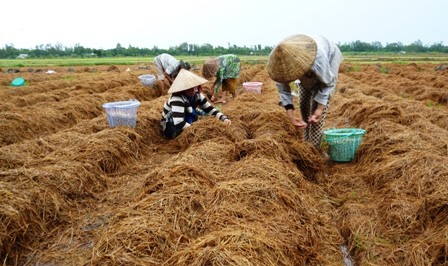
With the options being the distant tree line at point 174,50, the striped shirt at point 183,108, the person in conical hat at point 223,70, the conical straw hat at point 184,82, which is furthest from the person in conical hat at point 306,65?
the distant tree line at point 174,50

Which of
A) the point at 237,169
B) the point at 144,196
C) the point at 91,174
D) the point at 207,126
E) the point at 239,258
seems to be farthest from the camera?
the point at 207,126

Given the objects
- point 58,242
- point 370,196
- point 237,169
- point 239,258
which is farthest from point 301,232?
point 58,242

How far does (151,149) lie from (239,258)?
3.81 meters

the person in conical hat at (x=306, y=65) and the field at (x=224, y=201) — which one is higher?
the person in conical hat at (x=306, y=65)

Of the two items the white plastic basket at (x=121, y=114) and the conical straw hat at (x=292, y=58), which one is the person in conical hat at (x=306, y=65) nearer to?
the conical straw hat at (x=292, y=58)

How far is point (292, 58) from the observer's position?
3.67m

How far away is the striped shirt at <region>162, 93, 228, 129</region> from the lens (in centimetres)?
542

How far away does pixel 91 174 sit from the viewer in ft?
13.9

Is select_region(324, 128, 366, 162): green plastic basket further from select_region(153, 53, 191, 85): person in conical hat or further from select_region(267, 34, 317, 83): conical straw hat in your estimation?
select_region(153, 53, 191, 85): person in conical hat

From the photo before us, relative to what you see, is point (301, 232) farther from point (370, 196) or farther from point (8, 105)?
point (8, 105)

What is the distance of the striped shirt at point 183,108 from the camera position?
542cm

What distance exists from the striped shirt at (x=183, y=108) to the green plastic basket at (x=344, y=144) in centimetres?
170

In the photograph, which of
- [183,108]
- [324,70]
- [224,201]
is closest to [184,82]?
[183,108]

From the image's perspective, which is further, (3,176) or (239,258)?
(3,176)
